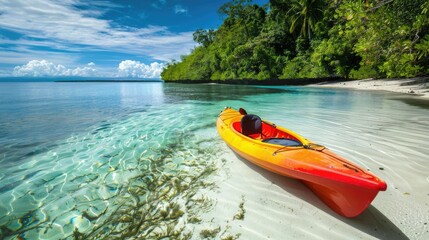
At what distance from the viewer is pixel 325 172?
325 centimetres

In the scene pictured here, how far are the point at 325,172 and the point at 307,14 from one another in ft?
138

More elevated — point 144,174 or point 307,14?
point 307,14

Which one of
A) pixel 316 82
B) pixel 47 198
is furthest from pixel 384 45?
pixel 316 82

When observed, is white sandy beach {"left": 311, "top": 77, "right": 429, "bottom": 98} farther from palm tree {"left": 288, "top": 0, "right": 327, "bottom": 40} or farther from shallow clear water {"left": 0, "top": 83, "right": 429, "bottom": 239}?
palm tree {"left": 288, "top": 0, "right": 327, "bottom": 40}

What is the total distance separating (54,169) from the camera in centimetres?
571

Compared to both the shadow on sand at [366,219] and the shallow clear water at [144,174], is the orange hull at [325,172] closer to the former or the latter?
the shadow on sand at [366,219]

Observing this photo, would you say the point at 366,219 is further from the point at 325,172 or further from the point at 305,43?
the point at 305,43

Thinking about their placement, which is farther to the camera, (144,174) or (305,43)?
(305,43)

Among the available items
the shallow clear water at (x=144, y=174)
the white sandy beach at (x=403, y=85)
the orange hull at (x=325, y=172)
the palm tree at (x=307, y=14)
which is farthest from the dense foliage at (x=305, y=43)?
the orange hull at (x=325, y=172)

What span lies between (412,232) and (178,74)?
79.9m

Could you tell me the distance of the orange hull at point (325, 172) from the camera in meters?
2.91

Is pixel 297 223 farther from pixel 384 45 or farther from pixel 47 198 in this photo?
pixel 384 45

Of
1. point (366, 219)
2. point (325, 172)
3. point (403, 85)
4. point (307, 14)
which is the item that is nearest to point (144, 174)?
point (325, 172)

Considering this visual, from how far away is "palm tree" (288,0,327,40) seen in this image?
3741 centimetres
